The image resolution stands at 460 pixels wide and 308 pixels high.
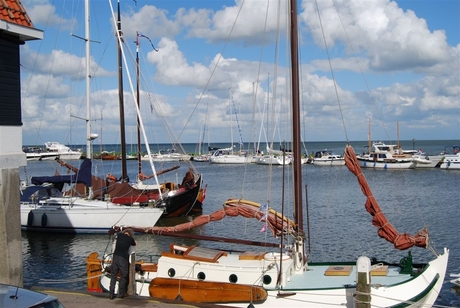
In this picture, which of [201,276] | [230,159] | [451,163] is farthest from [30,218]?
[230,159]

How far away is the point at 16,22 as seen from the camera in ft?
46.4

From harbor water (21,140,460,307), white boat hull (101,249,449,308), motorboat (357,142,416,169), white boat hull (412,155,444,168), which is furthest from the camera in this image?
white boat hull (412,155,444,168)

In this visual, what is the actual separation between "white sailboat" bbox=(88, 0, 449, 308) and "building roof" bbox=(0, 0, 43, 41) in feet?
24.7

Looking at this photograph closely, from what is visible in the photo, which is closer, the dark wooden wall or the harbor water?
the dark wooden wall

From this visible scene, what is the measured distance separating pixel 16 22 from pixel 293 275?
415 inches

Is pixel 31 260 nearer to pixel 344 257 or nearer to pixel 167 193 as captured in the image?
pixel 167 193

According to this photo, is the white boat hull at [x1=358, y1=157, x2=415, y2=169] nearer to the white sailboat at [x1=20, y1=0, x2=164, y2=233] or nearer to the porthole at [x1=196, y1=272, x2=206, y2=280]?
the white sailboat at [x1=20, y1=0, x2=164, y2=233]

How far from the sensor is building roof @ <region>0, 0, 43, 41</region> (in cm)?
1386

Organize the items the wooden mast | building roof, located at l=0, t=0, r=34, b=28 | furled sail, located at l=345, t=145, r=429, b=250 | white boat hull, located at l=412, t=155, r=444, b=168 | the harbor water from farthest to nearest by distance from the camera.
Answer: white boat hull, located at l=412, t=155, r=444, b=168 < the harbor water < the wooden mast < furled sail, located at l=345, t=145, r=429, b=250 < building roof, located at l=0, t=0, r=34, b=28

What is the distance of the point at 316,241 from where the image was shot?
1117 inches

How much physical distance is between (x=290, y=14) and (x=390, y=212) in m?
25.5

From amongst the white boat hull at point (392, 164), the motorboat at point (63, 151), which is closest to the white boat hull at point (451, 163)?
the white boat hull at point (392, 164)

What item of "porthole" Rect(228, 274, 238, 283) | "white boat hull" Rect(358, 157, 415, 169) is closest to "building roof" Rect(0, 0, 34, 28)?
"porthole" Rect(228, 274, 238, 283)

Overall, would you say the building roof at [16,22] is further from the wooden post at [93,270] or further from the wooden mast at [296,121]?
the wooden mast at [296,121]
